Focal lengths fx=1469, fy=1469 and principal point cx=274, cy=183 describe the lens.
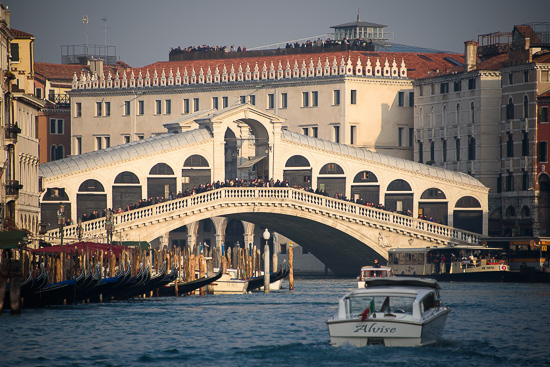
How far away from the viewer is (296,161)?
3332 inches

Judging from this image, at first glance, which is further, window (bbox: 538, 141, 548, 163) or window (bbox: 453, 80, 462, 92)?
window (bbox: 453, 80, 462, 92)

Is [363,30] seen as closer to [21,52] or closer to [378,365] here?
[21,52]

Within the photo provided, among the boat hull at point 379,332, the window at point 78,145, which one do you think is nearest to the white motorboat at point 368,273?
the boat hull at point 379,332

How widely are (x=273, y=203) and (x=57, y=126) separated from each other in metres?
30.8

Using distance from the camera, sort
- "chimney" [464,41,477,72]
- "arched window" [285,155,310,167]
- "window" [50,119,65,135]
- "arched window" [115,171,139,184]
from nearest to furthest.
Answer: "arched window" [115,171,139,184]
"arched window" [285,155,310,167]
"chimney" [464,41,477,72]
"window" [50,119,65,135]

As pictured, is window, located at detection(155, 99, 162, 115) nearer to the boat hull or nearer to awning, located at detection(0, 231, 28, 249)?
awning, located at detection(0, 231, 28, 249)

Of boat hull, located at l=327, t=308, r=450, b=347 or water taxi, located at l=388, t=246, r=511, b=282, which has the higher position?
water taxi, located at l=388, t=246, r=511, b=282

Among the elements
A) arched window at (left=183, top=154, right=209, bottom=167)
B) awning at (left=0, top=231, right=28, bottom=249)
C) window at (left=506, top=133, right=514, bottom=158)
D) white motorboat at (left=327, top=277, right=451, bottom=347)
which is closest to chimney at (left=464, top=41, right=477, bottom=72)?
window at (left=506, top=133, right=514, bottom=158)

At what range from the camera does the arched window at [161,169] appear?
8175 cm

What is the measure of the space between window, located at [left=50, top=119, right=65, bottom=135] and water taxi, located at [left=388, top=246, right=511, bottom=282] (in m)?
34.2

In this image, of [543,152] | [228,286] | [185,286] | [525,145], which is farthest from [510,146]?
[185,286]

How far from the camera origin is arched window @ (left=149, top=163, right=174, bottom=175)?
81.8 meters

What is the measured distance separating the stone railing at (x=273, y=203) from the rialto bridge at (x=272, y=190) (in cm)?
5

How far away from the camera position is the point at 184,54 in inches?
4087
